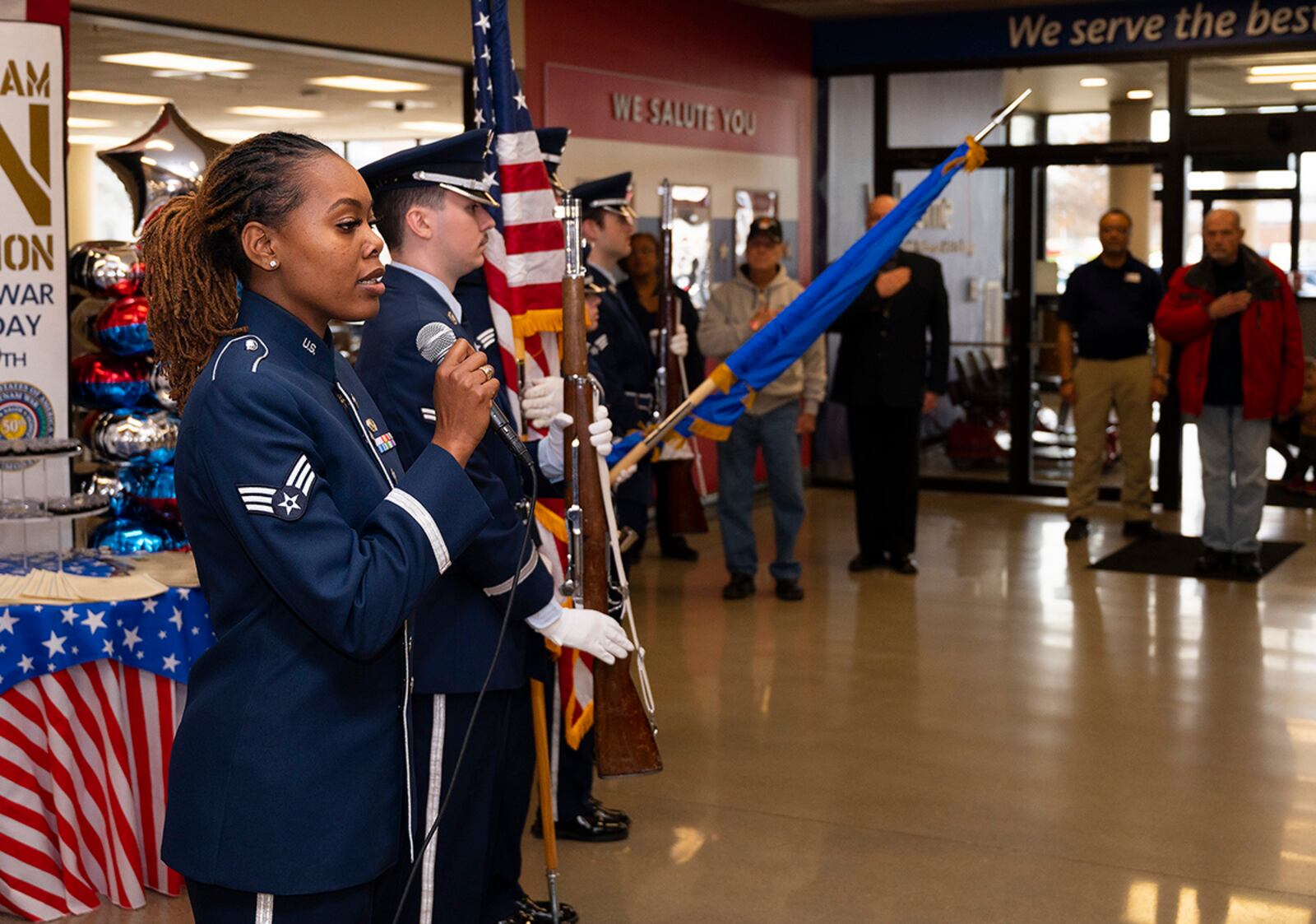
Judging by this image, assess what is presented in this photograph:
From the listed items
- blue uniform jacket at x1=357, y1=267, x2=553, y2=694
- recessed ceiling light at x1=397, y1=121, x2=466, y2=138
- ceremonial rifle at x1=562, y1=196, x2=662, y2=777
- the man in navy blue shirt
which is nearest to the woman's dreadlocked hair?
blue uniform jacket at x1=357, y1=267, x2=553, y2=694

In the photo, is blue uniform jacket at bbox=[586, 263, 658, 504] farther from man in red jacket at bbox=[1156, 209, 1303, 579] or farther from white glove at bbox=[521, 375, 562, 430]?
man in red jacket at bbox=[1156, 209, 1303, 579]

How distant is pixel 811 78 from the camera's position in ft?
33.6

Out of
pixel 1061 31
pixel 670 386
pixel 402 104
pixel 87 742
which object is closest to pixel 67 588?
pixel 87 742

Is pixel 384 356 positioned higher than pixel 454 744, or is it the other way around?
pixel 384 356

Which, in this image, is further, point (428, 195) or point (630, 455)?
point (630, 455)

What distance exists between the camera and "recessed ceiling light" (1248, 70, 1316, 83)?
29.1 ft

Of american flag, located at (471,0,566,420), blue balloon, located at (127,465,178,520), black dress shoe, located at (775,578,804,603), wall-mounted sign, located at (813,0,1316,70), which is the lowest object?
black dress shoe, located at (775,578,804,603)

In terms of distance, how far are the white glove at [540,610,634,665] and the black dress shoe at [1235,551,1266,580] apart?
5.07 meters

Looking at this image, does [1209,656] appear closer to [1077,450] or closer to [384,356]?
[1077,450]

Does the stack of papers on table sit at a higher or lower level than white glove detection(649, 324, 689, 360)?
lower

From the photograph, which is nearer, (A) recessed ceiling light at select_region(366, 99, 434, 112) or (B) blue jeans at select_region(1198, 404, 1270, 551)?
(B) blue jeans at select_region(1198, 404, 1270, 551)

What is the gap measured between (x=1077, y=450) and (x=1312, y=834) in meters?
4.45

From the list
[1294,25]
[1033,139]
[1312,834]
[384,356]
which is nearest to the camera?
[384,356]

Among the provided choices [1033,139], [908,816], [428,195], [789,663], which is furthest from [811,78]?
[428,195]
